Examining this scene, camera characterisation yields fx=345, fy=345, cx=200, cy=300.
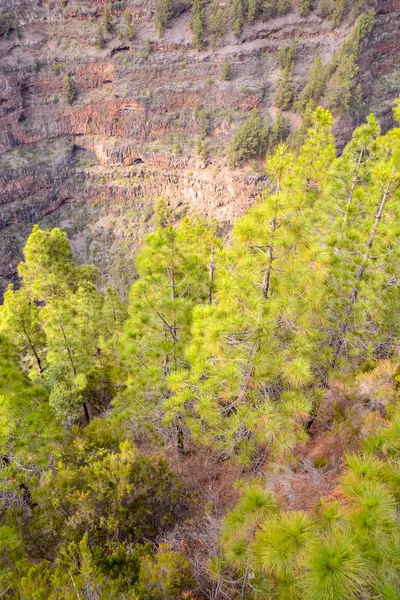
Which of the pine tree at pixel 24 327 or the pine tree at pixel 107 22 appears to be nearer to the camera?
→ the pine tree at pixel 24 327

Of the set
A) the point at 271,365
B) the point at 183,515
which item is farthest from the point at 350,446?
the point at 183,515

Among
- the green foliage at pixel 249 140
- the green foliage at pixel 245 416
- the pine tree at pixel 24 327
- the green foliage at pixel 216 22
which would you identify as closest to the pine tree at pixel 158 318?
the green foliage at pixel 245 416

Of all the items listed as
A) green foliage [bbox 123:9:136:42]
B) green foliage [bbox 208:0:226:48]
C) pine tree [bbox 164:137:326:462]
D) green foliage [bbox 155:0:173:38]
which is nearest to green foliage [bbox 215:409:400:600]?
pine tree [bbox 164:137:326:462]

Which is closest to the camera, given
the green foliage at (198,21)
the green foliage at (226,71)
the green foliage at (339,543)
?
the green foliage at (339,543)

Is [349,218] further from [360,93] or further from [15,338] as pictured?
[360,93]

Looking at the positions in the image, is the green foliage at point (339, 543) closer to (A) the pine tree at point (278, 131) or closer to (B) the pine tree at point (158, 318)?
(B) the pine tree at point (158, 318)

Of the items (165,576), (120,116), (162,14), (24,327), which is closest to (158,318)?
(165,576)

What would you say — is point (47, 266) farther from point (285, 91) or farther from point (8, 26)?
point (8, 26)
